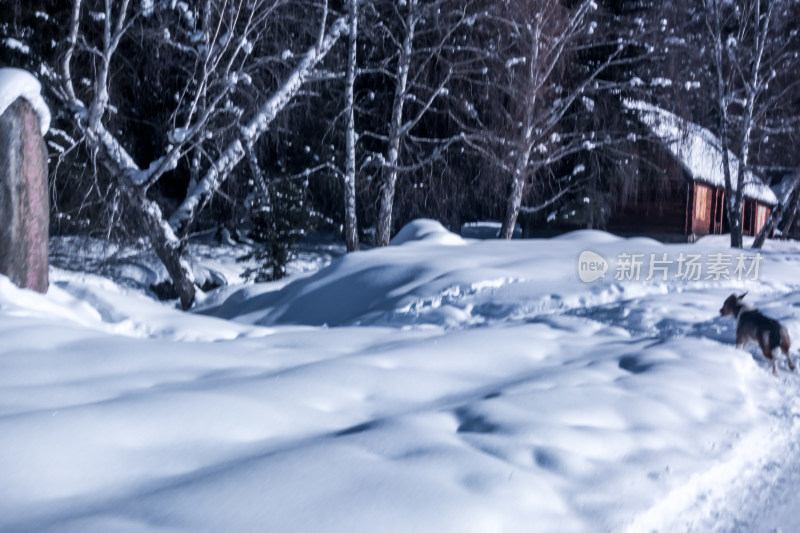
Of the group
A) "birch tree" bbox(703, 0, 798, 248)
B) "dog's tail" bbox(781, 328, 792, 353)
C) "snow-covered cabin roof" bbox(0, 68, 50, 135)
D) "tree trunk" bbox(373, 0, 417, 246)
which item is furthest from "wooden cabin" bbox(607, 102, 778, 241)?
"snow-covered cabin roof" bbox(0, 68, 50, 135)

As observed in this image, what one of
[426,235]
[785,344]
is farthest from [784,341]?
[426,235]

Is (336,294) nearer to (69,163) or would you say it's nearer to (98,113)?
(98,113)

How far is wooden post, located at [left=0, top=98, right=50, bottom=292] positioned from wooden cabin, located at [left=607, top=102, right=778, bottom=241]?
16.4 m

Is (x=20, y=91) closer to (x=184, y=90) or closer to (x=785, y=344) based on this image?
(x=785, y=344)

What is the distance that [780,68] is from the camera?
19875 millimetres

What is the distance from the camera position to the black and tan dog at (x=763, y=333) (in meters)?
5.60

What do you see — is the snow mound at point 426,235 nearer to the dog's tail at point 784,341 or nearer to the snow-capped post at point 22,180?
the dog's tail at point 784,341

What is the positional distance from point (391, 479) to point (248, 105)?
45.7 feet

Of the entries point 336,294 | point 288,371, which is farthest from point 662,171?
point 288,371

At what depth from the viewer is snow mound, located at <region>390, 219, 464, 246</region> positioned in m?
11.9

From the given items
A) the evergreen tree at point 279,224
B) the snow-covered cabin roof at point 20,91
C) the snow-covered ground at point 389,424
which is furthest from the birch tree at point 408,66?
the snow-covered cabin roof at point 20,91

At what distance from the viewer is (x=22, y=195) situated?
5699mm

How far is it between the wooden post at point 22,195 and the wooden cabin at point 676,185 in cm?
1645

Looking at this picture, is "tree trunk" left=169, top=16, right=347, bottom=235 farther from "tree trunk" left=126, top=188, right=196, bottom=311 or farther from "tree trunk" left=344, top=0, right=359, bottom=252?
"tree trunk" left=344, top=0, right=359, bottom=252
